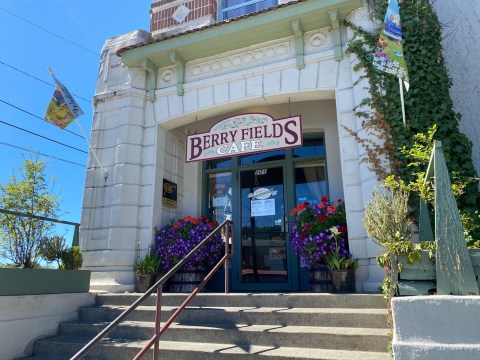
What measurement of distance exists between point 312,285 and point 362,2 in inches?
180

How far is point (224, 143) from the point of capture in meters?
6.49

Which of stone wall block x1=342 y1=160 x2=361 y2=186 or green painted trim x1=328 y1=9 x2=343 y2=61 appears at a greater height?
green painted trim x1=328 y1=9 x2=343 y2=61

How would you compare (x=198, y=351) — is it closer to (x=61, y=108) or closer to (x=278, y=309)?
(x=278, y=309)

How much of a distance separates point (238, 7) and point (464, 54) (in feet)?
14.9

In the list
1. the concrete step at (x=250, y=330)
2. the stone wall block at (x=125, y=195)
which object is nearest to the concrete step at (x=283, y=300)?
the concrete step at (x=250, y=330)

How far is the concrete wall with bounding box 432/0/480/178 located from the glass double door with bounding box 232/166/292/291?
3227mm

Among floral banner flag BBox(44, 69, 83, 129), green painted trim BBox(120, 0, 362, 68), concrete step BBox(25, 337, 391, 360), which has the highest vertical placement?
green painted trim BBox(120, 0, 362, 68)

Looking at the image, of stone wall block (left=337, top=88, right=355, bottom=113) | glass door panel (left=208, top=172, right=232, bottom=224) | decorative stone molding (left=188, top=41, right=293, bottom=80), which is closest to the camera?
stone wall block (left=337, top=88, right=355, bottom=113)

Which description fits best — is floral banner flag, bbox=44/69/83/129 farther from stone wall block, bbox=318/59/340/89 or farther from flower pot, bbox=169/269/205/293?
stone wall block, bbox=318/59/340/89

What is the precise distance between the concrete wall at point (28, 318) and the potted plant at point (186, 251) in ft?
5.27

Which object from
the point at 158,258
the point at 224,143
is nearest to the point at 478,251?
the point at 224,143

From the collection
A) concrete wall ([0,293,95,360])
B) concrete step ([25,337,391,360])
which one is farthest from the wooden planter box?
concrete step ([25,337,391,360])

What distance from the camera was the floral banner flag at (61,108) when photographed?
22.1 ft

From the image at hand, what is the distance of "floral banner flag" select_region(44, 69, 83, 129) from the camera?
22.1ft
